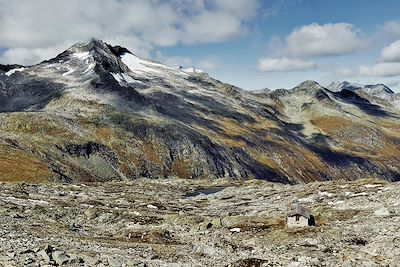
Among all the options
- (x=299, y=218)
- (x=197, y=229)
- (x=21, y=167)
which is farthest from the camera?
(x=21, y=167)

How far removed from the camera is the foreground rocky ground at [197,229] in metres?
38.1

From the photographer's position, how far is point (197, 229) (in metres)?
52.7

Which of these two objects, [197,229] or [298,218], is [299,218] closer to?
[298,218]

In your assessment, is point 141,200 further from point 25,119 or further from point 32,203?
point 25,119

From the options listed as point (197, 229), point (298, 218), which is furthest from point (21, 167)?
point (298, 218)

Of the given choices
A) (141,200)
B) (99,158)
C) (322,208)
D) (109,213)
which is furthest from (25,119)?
(322,208)

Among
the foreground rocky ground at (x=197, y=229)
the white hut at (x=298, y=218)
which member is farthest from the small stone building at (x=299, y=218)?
the foreground rocky ground at (x=197, y=229)

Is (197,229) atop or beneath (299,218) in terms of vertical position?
beneath

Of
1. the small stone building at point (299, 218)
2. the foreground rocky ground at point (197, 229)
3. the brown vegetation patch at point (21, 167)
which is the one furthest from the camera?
the brown vegetation patch at point (21, 167)

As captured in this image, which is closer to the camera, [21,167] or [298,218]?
[298,218]

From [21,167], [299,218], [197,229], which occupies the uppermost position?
[21,167]

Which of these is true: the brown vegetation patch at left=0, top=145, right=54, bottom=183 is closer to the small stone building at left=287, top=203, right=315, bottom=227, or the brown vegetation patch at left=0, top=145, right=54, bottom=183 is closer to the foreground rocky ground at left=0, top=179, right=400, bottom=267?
the foreground rocky ground at left=0, top=179, right=400, bottom=267

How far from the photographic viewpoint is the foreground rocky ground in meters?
38.1

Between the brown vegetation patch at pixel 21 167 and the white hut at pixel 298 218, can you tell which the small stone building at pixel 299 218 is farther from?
the brown vegetation patch at pixel 21 167
